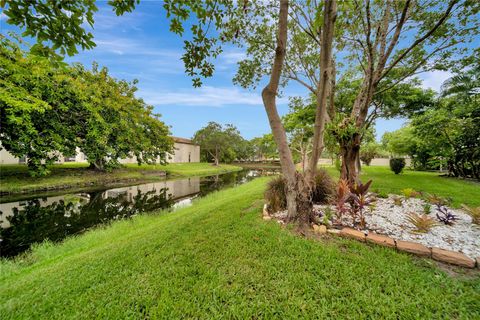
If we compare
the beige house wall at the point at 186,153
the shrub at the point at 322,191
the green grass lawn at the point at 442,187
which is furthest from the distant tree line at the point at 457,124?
the beige house wall at the point at 186,153

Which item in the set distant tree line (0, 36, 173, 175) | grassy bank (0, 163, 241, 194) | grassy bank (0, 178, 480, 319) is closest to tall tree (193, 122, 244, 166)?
distant tree line (0, 36, 173, 175)

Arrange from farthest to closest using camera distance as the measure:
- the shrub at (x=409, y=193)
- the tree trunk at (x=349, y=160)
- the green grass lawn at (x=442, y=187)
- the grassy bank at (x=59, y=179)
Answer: the grassy bank at (x=59, y=179) → the tree trunk at (x=349, y=160) → the green grass lawn at (x=442, y=187) → the shrub at (x=409, y=193)

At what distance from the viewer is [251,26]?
5555 mm

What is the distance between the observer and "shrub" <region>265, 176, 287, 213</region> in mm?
4223

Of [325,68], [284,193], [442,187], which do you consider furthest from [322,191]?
[442,187]

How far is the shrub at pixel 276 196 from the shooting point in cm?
422

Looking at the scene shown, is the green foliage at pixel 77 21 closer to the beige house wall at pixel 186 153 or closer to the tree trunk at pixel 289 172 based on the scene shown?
the tree trunk at pixel 289 172

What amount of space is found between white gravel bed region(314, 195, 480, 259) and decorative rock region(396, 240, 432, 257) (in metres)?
0.26

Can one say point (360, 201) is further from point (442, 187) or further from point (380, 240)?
point (442, 187)

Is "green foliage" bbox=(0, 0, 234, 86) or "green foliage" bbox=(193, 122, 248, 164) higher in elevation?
"green foliage" bbox=(193, 122, 248, 164)

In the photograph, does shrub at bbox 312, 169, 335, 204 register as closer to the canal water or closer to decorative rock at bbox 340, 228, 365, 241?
decorative rock at bbox 340, 228, 365, 241

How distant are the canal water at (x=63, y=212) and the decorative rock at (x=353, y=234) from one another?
20.8 ft

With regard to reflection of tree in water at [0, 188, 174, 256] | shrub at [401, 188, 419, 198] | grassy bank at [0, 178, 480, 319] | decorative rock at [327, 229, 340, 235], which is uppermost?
shrub at [401, 188, 419, 198]

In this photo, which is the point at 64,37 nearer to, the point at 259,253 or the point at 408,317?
the point at 259,253
